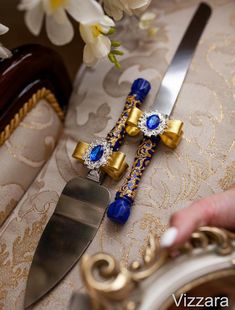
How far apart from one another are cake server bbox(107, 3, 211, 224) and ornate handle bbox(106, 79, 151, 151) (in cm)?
2

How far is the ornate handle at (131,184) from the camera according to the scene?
59 cm

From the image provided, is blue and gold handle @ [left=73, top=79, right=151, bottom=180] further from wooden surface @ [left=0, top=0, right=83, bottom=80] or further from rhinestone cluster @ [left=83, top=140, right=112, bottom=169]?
wooden surface @ [left=0, top=0, right=83, bottom=80]

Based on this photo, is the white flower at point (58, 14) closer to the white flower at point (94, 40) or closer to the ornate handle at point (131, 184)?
the white flower at point (94, 40)

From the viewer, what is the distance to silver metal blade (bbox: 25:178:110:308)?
572mm

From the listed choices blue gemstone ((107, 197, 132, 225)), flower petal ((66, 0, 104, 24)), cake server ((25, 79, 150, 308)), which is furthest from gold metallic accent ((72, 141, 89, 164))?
flower petal ((66, 0, 104, 24))

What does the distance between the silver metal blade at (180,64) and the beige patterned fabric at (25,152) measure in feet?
0.66

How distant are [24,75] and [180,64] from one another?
29cm

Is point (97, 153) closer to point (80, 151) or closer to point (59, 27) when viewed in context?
point (80, 151)

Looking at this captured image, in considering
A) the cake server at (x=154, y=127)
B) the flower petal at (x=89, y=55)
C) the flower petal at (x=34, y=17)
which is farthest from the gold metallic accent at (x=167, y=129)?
the flower petal at (x=34, y=17)

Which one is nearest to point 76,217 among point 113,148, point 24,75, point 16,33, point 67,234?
point 67,234

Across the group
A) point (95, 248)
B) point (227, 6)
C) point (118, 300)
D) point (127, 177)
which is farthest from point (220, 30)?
point (118, 300)

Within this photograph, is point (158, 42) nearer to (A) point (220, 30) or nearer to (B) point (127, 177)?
(A) point (220, 30)

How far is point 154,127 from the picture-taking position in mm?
643

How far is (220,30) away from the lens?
2.63 ft
